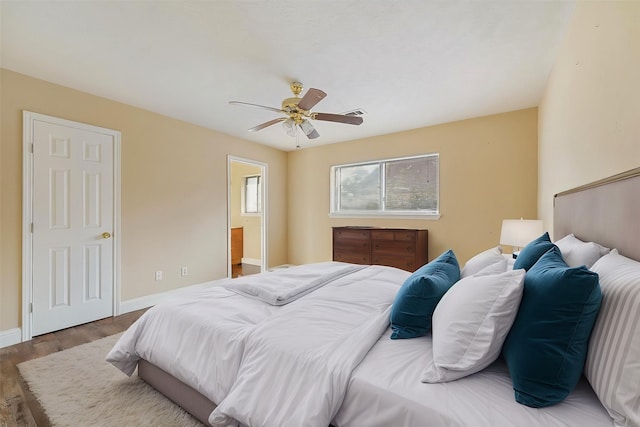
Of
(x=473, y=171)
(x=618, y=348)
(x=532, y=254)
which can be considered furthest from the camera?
(x=473, y=171)

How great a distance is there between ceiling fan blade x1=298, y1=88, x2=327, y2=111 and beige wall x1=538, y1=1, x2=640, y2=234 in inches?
63.9

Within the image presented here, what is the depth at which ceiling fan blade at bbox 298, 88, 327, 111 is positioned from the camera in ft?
7.45

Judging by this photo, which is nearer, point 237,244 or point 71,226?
point 71,226

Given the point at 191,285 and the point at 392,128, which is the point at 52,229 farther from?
the point at 392,128

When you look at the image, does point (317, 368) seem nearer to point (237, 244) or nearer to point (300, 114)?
point (300, 114)

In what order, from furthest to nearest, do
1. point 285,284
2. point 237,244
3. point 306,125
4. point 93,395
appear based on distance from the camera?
point 237,244 < point 306,125 < point 285,284 < point 93,395

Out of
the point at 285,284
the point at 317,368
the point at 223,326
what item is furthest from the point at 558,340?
the point at 285,284

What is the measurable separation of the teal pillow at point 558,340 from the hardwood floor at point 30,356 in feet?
7.76

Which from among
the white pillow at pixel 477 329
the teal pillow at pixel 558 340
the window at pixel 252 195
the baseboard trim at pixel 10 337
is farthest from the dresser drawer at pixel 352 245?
the baseboard trim at pixel 10 337

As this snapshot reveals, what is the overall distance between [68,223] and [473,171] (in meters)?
4.79

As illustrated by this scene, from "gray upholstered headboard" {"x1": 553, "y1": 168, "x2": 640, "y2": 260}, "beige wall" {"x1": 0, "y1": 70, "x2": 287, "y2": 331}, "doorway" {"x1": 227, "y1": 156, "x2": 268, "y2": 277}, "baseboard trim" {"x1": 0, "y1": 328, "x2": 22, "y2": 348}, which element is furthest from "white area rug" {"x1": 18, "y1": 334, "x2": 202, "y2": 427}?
"doorway" {"x1": 227, "y1": 156, "x2": 268, "y2": 277}

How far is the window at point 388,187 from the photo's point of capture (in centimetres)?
431

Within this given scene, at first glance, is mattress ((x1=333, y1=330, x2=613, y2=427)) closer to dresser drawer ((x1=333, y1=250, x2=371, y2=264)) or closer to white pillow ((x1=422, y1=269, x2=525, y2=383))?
white pillow ((x1=422, y1=269, x2=525, y2=383))

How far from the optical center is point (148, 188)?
11.8ft
